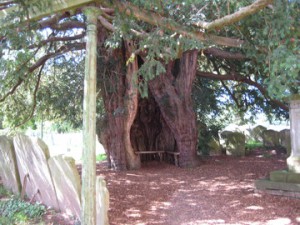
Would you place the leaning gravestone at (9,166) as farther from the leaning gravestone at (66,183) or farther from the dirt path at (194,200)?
the dirt path at (194,200)

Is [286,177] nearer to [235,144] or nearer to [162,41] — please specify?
[162,41]

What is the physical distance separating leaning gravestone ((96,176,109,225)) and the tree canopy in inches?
58.9

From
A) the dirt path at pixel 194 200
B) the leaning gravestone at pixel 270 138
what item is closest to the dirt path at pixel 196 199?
the dirt path at pixel 194 200

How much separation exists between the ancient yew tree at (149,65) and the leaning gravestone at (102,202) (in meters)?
1.59

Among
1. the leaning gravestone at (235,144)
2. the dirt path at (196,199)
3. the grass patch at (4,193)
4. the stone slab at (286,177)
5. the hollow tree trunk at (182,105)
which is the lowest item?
the dirt path at (196,199)

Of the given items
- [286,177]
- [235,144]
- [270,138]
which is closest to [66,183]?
[286,177]

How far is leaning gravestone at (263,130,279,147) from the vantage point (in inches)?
584

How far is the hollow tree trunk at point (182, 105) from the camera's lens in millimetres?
9602

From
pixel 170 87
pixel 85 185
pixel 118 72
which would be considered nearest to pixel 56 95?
pixel 118 72

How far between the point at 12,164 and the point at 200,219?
13.5 ft

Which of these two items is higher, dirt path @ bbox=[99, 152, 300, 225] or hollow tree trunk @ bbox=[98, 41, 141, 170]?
hollow tree trunk @ bbox=[98, 41, 141, 170]

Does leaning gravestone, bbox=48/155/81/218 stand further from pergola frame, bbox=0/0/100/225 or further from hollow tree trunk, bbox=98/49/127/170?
hollow tree trunk, bbox=98/49/127/170

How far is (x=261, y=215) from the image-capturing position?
4.82m

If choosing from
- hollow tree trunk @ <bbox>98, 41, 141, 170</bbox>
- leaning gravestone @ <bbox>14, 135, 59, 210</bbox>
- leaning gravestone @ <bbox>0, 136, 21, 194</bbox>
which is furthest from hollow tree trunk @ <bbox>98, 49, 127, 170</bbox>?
leaning gravestone @ <bbox>14, 135, 59, 210</bbox>
